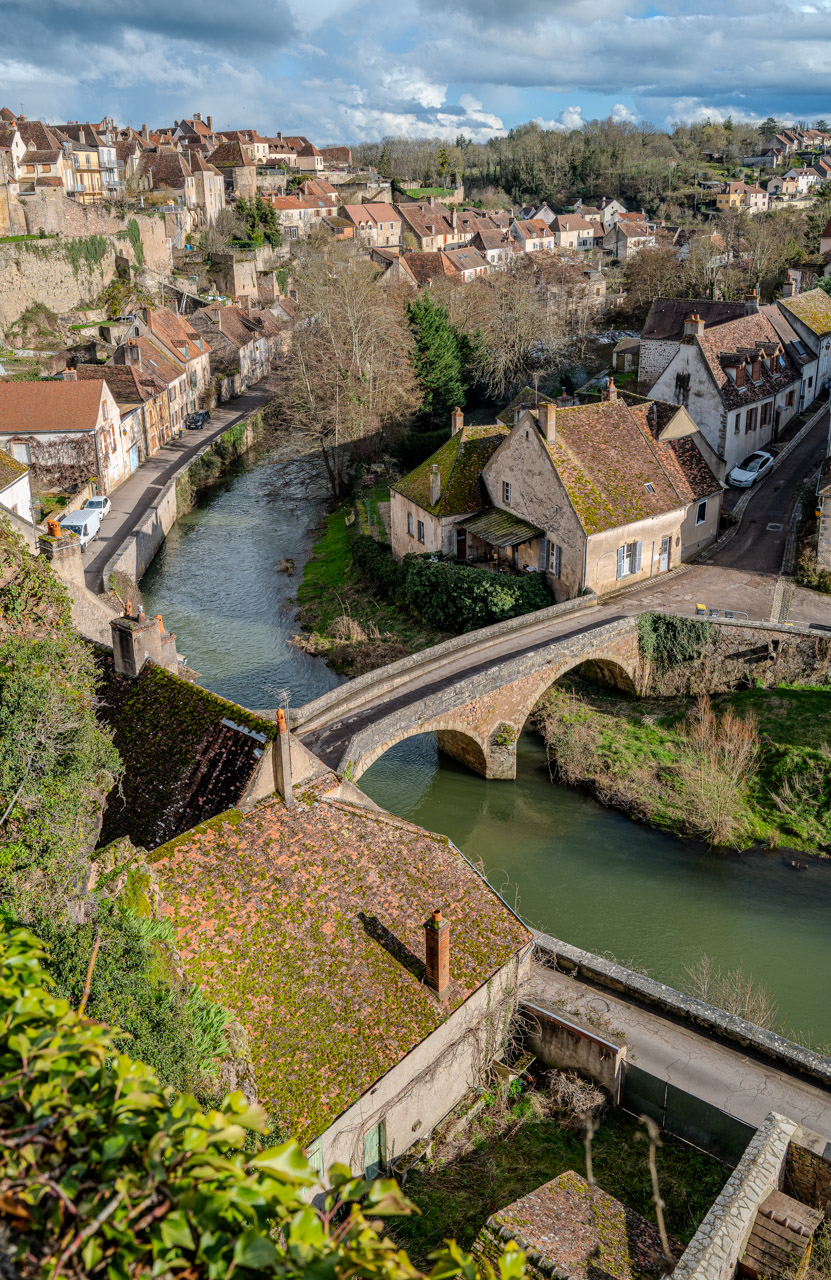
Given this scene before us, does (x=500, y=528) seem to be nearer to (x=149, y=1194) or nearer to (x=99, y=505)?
(x=99, y=505)

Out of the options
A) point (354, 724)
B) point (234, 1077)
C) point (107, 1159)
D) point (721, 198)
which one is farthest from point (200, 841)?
point (721, 198)

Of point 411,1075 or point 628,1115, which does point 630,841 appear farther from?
point 411,1075

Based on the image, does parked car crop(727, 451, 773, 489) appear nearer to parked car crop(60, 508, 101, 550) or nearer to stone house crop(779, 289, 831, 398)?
stone house crop(779, 289, 831, 398)

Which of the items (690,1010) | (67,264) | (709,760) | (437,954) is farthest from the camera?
(67,264)

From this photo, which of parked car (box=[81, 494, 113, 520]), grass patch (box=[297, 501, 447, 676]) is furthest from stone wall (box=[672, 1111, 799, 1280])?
parked car (box=[81, 494, 113, 520])

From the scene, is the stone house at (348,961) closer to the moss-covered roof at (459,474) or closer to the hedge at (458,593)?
the hedge at (458,593)

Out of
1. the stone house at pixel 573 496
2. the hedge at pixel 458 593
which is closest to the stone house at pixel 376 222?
the stone house at pixel 573 496

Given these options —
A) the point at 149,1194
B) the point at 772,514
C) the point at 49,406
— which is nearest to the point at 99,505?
the point at 49,406
